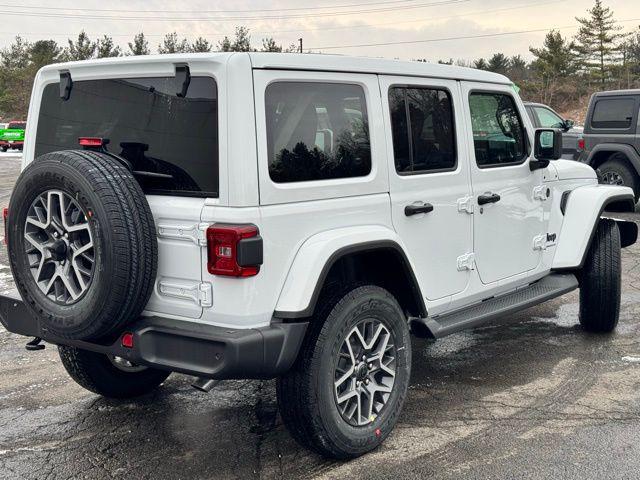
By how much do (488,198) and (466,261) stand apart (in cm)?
44

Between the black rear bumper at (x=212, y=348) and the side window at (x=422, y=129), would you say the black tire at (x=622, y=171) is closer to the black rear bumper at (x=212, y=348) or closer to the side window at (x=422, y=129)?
the side window at (x=422, y=129)

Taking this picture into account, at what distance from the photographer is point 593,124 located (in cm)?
1295

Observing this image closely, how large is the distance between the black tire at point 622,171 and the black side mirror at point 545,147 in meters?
7.99

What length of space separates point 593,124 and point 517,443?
34.2 feet

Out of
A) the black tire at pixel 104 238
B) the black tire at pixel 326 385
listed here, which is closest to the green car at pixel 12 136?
the black tire at pixel 104 238

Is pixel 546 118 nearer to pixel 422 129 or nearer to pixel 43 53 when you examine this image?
pixel 422 129

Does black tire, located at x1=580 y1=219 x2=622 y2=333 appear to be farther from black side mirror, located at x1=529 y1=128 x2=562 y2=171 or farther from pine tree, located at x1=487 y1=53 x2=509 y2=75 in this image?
pine tree, located at x1=487 y1=53 x2=509 y2=75

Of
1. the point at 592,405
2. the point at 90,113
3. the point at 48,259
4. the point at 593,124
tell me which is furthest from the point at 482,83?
A: the point at 593,124

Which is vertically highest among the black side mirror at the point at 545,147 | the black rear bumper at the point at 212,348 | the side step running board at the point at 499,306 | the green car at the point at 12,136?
the green car at the point at 12,136

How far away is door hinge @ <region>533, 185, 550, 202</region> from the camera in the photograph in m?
5.05

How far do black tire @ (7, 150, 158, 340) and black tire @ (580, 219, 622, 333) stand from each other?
356cm

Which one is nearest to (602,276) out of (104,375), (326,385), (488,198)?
(488,198)

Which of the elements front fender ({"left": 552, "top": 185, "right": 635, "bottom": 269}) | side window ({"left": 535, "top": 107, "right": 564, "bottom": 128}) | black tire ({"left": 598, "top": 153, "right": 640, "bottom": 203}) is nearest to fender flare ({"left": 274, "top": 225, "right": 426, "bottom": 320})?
front fender ({"left": 552, "top": 185, "right": 635, "bottom": 269})

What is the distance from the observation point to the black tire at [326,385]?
3350mm
